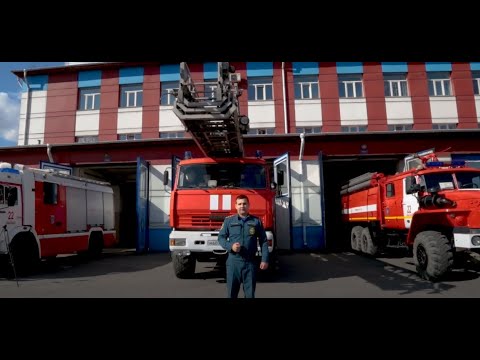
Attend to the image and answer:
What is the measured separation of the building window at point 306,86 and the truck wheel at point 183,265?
1290 centimetres

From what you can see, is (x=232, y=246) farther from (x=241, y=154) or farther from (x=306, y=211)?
(x=306, y=211)

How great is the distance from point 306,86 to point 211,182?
496 inches

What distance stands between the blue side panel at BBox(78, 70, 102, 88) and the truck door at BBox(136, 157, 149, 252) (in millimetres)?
7298

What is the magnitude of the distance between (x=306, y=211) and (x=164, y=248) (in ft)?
21.2

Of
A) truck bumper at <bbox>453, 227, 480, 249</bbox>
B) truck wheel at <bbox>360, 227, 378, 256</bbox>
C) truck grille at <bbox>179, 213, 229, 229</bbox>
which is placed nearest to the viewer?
truck bumper at <bbox>453, 227, 480, 249</bbox>

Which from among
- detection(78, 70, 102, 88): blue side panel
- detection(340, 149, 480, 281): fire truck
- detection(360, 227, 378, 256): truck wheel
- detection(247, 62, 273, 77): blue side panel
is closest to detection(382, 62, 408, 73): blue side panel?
detection(247, 62, 273, 77): blue side panel

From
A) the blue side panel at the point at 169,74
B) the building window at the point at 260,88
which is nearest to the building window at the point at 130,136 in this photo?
the blue side panel at the point at 169,74

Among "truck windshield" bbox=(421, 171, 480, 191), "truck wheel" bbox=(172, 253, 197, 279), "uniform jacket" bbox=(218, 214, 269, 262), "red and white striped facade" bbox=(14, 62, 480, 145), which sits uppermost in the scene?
"red and white striped facade" bbox=(14, 62, 480, 145)

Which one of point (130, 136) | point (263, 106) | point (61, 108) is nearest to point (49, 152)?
point (130, 136)

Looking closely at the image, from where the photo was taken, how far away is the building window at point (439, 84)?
1845 centimetres

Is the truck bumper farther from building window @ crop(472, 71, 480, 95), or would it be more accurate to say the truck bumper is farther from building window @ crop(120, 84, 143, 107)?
building window @ crop(120, 84, 143, 107)

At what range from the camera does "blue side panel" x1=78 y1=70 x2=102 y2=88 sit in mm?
19047

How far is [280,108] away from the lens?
17875mm
